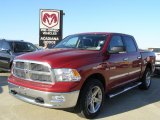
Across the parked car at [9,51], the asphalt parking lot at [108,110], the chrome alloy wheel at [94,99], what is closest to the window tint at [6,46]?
the parked car at [9,51]

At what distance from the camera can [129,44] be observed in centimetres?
822

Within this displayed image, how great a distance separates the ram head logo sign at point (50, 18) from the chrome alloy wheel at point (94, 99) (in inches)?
447

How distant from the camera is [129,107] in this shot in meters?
7.17

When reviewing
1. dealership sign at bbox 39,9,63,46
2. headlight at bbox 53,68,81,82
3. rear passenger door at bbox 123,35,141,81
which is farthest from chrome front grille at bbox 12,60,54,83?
dealership sign at bbox 39,9,63,46

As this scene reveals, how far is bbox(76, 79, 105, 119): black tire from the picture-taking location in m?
5.72

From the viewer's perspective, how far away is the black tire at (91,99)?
5.72 meters

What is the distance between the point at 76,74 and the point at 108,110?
5.74 feet

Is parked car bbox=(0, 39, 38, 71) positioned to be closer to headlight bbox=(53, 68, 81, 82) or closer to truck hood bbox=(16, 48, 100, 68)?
truck hood bbox=(16, 48, 100, 68)

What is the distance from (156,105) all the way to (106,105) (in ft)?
4.51

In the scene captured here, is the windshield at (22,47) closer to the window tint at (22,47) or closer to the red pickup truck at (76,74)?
the window tint at (22,47)

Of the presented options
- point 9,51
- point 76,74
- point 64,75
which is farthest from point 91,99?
point 9,51

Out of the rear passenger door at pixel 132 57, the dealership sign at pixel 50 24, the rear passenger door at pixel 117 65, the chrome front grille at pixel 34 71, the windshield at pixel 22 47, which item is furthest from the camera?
the dealership sign at pixel 50 24

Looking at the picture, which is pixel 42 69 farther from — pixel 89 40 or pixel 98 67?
pixel 89 40

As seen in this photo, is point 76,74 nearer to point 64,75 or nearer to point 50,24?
point 64,75
